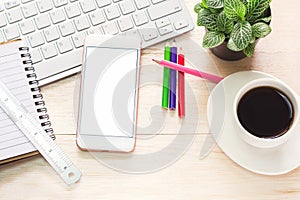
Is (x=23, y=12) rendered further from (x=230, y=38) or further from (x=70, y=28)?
(x=230, y=38)

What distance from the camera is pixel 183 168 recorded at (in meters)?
0.74

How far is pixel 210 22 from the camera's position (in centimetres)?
70

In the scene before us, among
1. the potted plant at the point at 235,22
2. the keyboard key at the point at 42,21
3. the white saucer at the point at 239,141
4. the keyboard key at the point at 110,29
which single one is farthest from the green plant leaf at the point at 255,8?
the keyboard key at the point at 42,21

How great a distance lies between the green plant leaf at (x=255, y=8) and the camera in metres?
0.68

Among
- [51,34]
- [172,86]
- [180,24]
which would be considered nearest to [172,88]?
[172,86]

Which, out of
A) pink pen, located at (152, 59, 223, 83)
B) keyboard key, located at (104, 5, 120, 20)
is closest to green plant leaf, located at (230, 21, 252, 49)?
pink pen, located at (152, 59, 223, 83)

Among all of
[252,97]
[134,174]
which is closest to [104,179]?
[134,174]

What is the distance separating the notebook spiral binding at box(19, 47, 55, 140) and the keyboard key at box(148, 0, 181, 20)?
207 millimetres

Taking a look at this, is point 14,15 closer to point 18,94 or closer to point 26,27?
point 26,27

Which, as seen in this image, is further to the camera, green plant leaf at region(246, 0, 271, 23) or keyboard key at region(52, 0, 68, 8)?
keyboard key at region(52, 0, 68, 8)

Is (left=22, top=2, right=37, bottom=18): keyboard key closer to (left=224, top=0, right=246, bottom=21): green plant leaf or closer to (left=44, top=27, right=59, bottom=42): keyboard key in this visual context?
(left=44, top=27, right=59, bottom=42): keyboard key

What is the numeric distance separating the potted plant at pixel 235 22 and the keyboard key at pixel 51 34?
23 cm

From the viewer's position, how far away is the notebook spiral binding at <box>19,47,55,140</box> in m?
0.75

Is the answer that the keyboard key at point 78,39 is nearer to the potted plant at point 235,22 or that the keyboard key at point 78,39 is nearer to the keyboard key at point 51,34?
the keyboard key at point 51,34
